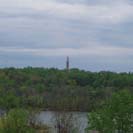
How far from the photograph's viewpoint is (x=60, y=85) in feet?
270

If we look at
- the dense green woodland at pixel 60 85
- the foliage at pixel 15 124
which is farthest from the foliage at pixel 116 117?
the dense green woodland at pixel 60 85

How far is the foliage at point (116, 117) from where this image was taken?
23.7 m

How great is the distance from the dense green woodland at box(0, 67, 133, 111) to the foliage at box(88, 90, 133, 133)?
1338 inches

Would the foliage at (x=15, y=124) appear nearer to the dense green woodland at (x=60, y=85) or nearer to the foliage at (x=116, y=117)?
the foliage at (x=116, y=117)

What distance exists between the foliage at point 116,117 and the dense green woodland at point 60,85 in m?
34.0

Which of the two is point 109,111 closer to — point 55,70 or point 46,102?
point 46,102

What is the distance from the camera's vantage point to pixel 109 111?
78.4ft

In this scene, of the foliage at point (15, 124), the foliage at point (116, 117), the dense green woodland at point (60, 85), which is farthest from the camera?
the dense green woodland at point (60, 85)

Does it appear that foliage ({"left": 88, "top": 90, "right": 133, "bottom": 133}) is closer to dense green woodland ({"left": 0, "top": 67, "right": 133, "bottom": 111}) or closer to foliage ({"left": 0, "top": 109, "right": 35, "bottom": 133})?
foliage ({"left": 0, "top": 109, "right": 35, "bottom": 133})

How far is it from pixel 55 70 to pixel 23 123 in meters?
77.3

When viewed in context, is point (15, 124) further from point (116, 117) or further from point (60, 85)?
point (60, 85)

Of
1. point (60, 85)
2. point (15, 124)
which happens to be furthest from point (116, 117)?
point (60, 85)

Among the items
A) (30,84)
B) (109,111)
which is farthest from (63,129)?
(30,84)

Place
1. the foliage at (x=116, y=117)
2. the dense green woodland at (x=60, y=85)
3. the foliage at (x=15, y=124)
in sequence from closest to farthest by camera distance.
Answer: the foliage at (x=116, y=117), the foliage at (x=15, y=124), the dense green woodland at (x=60, y=85)
